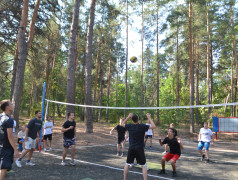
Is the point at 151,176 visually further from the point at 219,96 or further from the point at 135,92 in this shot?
the point at 135,92

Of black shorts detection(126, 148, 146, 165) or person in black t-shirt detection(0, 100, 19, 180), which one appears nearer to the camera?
person in black t-shirt detection(0, 100, 19, 180)

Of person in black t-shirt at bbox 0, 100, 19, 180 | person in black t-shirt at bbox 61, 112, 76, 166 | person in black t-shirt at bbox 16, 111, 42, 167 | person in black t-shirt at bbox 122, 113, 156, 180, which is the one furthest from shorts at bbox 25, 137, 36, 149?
person in black t-shirt at bbox 122, 113, 156, 180

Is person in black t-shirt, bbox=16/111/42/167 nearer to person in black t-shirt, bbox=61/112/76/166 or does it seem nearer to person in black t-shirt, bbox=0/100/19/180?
person in black t-shirt, bbox=61/112/76/166

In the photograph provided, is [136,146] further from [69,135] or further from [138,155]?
[69,135]

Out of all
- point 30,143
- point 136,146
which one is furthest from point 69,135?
point 136,146

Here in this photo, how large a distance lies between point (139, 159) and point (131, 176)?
1.39 m

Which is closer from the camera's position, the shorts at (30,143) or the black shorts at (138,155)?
the black shorts at (138,155)

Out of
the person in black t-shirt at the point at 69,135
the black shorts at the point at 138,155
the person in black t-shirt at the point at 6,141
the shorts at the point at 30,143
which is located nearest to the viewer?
the person in black t-shirt at the point at 6,141

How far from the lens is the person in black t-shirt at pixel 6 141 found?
376cm

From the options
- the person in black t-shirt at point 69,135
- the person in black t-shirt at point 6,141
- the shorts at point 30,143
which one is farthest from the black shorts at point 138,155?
the shorts at point 30,143

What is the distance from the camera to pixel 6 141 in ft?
12.7

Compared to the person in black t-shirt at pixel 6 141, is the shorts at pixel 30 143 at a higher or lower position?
lower

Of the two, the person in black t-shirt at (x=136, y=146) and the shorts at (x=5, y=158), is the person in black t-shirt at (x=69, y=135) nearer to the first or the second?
the person in black t-shirt at (x=136, y=146)

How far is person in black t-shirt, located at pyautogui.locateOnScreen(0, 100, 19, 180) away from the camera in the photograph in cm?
376
